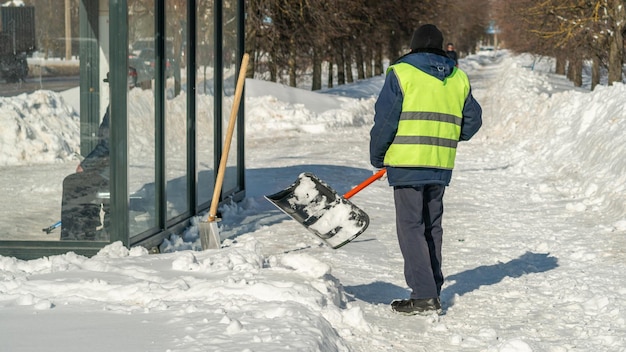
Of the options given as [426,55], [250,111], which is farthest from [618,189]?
[250,111]

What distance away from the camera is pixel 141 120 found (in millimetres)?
7836

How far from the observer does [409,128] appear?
636 cm

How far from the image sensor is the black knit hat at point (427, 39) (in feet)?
21.2

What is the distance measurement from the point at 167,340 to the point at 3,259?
2.27 metres

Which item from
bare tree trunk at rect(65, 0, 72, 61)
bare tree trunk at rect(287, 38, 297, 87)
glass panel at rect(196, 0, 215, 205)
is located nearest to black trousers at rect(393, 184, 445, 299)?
bare tree trunk at rect(65, 0, 72, 61)

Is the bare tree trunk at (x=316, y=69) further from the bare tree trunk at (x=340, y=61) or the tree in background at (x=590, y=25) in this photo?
the tree in background at (x=590, y=25)

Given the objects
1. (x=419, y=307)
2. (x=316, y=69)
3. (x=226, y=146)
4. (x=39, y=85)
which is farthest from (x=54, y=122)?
(x=316, y=69)

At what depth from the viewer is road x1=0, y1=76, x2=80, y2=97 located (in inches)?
284

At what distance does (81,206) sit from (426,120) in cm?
263

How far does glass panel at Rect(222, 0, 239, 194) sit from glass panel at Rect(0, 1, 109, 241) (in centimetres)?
316

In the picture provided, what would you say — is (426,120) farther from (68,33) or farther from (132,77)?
(68,33)

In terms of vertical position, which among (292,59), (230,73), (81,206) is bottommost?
(292,59)

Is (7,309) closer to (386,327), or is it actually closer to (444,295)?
(386,327)

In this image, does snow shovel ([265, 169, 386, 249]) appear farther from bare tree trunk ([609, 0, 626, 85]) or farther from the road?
bare tree trunk ([609, 0, 626, 85])
